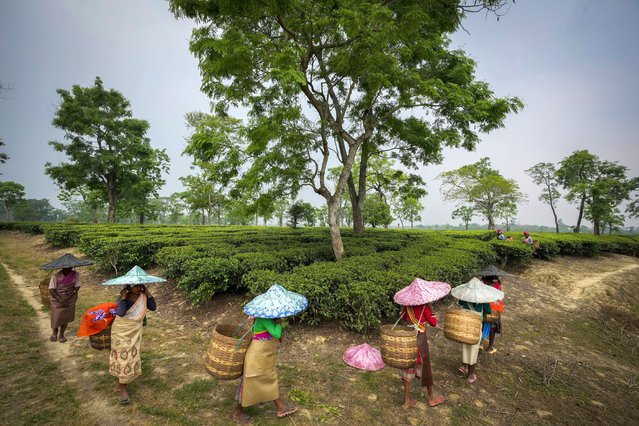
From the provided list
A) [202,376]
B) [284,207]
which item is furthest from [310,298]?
[284,207]

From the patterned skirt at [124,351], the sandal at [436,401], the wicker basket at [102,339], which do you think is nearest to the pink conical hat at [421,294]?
the sandal at [436,401]

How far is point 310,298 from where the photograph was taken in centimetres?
523

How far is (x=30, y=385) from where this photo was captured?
3.77m

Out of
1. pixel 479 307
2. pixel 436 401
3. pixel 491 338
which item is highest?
pixel 479 307

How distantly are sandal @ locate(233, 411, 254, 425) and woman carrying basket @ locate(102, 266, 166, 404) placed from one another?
141 centimetres

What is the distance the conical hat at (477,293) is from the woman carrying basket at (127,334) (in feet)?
14.5

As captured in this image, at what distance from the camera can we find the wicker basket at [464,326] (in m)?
3.81

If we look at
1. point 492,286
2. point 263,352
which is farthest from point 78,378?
point 492,286

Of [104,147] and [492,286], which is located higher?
[104,147]

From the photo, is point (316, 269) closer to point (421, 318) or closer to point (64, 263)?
point (421, 318)

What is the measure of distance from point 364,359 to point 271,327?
188 cm

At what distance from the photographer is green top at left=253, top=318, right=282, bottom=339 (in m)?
2.96

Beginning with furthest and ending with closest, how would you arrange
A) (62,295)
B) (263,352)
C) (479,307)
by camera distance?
(62,295) → (479,307) → (263,352)

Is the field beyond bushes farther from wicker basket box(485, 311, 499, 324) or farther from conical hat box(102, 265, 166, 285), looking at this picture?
conical hat box(102, 265, 166, 285)
